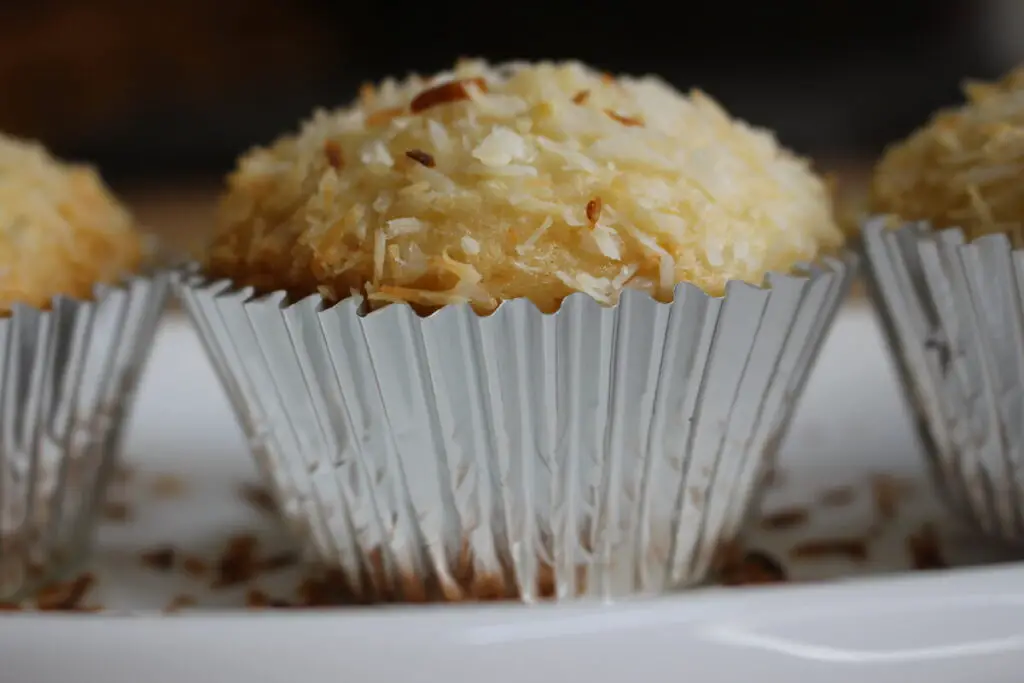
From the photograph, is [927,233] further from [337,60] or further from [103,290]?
[337,60]

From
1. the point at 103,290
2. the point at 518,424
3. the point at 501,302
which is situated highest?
the point at 103,290

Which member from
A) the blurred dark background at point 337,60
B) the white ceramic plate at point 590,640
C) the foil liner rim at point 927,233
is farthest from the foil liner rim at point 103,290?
the blurred dark background at point 337,60

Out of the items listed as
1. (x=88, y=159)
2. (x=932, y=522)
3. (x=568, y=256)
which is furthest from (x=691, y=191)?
(x=88, y=159)

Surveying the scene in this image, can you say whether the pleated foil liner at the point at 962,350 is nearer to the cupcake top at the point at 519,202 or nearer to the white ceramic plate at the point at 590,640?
the cupcake top at the point at 519,202

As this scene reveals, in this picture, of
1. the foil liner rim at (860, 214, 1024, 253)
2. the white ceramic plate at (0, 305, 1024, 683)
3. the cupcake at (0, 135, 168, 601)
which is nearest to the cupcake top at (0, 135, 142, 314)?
the cupcake at (0, 135, 168, 601)

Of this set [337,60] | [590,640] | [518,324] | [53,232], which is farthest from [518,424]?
[337,60]

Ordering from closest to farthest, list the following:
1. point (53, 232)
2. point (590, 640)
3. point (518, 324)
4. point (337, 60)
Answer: point (590, 640) → point (518, 324) → point (53, 232) → point (337, 60)

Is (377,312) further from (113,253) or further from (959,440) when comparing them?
(959,440)

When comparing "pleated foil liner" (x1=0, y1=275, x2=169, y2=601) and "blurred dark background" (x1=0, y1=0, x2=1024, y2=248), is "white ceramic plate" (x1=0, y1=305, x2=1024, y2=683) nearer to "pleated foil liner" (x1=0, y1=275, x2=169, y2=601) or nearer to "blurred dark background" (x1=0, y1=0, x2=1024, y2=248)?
"pleated foil liner" (x1=0, y1=275, x2=169, y2=601)
